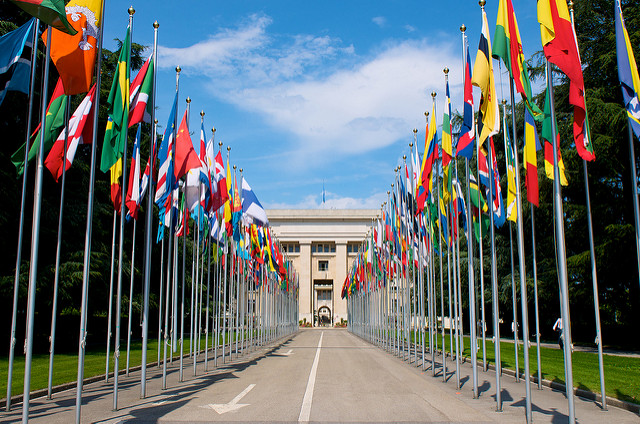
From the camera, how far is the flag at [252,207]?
2186 centimetres

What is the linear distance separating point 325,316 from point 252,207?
92016 millimetres

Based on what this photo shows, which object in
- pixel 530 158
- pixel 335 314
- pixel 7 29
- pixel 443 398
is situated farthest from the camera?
pixel 335 314

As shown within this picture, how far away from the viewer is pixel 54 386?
14195 millimetres

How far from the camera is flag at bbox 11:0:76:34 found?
A: 805 cm

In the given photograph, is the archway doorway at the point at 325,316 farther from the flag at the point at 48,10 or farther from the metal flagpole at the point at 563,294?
the flag at the point at 48,10

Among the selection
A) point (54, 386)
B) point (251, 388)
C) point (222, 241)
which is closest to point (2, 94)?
point (54, 386)

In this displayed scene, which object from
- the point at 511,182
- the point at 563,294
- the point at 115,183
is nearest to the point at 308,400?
the point at 563,294

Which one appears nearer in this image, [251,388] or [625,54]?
[625,54]

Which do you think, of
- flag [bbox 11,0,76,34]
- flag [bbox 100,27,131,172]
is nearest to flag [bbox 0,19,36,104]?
flag [bbox 100,27,131,172]

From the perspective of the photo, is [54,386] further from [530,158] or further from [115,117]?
[530,158]

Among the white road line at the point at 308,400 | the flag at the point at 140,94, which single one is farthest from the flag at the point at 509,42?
the flag at the point at 140,94

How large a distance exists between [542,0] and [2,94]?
9592mm

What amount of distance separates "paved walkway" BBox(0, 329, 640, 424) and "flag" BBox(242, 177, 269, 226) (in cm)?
592

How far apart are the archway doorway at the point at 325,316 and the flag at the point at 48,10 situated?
327 ft
